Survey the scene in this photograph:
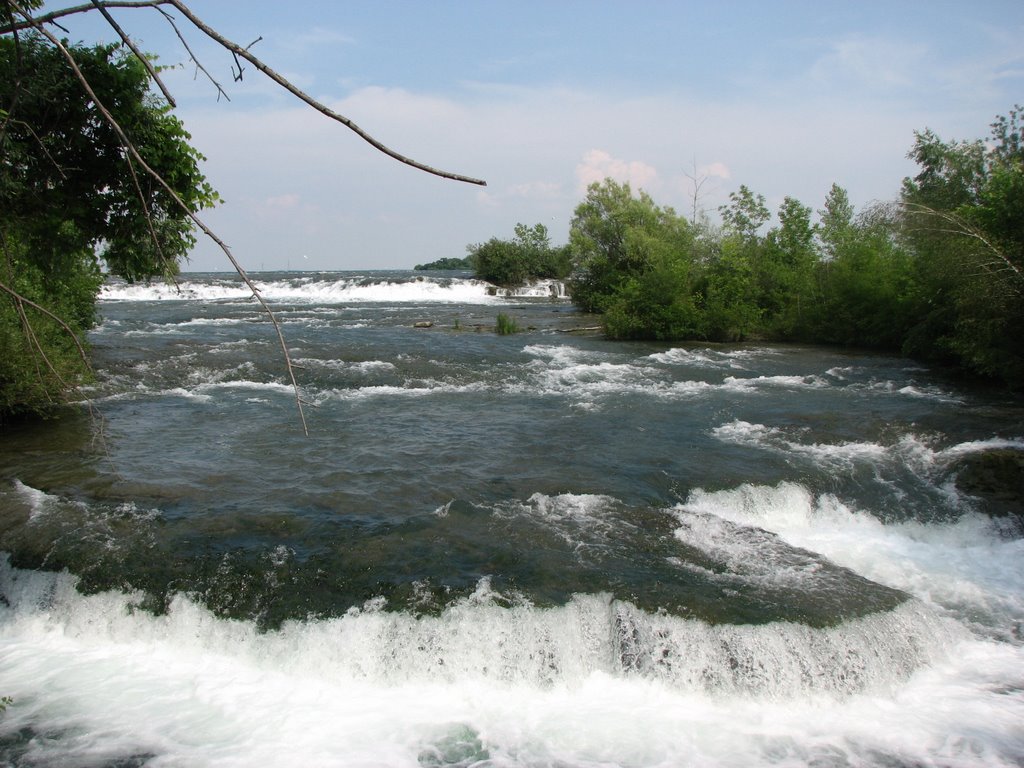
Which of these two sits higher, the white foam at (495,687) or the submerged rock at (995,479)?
the submerged rock at (995,479)

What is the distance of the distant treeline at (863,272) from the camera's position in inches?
619

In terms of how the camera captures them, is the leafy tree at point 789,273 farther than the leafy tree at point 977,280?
Yes

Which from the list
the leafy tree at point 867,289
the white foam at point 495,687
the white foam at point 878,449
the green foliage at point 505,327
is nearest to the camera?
the white foam at point 495,687

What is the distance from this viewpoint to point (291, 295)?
5391 cm

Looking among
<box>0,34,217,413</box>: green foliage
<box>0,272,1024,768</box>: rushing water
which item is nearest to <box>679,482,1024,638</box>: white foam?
<box>0,272,1024,768</box>: rushing water

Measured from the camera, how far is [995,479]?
10258 mm

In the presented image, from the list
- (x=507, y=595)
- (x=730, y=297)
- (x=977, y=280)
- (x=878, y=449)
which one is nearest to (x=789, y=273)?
(x=730, y=297)

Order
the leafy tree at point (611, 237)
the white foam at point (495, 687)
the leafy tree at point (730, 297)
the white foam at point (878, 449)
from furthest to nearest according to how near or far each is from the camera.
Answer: the leafy tree at point (611, 237) < the leafy tree at point (730, 297) < the white foam at point (878, 449) < the white foam at point (495, 687)

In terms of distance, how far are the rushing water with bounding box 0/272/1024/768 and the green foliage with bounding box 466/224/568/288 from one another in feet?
151

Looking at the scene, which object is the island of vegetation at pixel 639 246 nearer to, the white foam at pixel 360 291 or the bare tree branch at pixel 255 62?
the bare tree branch at pixel 255 62

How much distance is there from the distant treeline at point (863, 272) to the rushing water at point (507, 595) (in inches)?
162

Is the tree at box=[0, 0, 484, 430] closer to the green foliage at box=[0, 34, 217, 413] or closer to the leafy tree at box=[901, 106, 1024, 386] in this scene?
the green foliage at box=[0, 34, 217, 413]

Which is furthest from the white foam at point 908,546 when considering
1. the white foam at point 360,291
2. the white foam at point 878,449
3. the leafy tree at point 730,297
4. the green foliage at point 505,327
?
the white foam at point 360,291

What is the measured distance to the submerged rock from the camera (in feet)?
31.7
